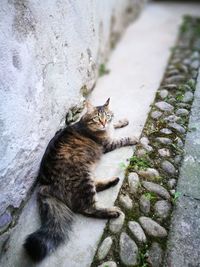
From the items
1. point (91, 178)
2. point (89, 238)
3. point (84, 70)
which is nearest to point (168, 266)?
point (89, 238)

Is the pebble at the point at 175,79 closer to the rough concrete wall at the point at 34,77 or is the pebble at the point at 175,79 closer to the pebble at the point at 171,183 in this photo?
the rough concrete wall at the point at 34,77

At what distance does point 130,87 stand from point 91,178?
5.82 feet

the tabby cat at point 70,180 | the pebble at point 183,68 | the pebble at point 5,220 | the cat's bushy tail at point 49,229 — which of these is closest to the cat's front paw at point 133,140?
the tabby cat at point 70,180

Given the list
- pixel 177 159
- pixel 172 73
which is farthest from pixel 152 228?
pixel 172 73

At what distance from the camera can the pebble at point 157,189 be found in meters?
2.54

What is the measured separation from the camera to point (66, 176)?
2580 millimetres

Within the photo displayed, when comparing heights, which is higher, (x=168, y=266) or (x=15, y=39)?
(x=15, y=39)

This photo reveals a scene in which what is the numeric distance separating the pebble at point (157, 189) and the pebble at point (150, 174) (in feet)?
0.23

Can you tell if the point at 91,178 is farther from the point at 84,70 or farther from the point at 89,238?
the point at 84,70

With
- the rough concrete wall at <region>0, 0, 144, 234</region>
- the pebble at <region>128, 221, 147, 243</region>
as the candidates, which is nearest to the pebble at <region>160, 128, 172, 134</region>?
the rough concrete wall at <region>0, 0, 144, 234</region>

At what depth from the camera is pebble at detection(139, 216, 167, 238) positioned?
90.0 inches

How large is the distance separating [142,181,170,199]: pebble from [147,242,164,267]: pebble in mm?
461

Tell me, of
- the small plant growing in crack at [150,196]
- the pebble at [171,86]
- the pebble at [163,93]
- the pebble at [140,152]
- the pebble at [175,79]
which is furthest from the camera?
the pebble at [175,79]

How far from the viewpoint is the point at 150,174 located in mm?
2715
